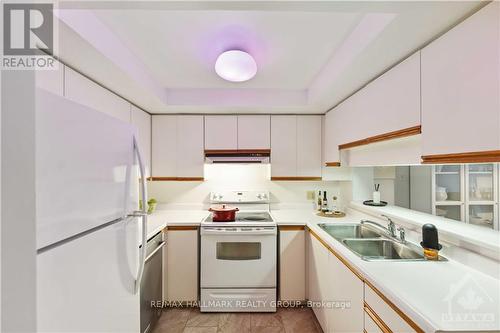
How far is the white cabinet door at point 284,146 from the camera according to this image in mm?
2736

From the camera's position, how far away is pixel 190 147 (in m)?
2.71

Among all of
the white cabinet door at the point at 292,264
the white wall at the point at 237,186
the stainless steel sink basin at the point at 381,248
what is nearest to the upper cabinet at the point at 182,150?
the white wall at the point at 237,186

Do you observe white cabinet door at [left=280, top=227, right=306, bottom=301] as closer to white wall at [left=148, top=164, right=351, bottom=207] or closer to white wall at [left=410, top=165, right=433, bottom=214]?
white wall at [left=148, top=164, right=351, bottom=207]

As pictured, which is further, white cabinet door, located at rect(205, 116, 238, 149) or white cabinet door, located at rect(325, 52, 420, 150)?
white cabinet door, located at rect(205, 116, 238, 149)

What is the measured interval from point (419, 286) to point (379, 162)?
3.37 ft

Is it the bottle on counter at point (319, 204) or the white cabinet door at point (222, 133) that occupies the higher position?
the white cabinet door at point (222, 133)

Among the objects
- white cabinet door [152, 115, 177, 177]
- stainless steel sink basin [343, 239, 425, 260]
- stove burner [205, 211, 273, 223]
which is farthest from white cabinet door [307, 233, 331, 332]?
white cabinet door [152, 115, 177, 177]

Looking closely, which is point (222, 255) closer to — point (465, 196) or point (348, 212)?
point (348, 212)

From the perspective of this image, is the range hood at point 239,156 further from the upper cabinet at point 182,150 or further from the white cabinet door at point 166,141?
the white cabinet door at point 166,141

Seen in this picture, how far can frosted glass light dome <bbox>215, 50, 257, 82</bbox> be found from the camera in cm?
158

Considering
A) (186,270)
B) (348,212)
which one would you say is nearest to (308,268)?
(348,212)

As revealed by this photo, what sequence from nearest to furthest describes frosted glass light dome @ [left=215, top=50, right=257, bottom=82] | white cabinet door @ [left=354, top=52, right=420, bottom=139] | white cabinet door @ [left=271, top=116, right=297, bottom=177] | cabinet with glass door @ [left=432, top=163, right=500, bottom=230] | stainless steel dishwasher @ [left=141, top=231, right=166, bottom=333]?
white cabinet door @ [left=354, top=52, right=420, bottom=139], frosted glass light dome @ [left=215, top=50, right=257, bottom=82], stainless steel dishwasher @ [left=141, top=231, right=166, bottom=333], cabinet with glass door @ [left=432, top=163, right=500, bottom=230], white cabinet door @ [left=271, top=116, right=297, bottom=177]

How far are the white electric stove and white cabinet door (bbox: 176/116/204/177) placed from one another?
700mm

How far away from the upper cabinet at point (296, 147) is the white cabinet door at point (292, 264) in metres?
0.70
